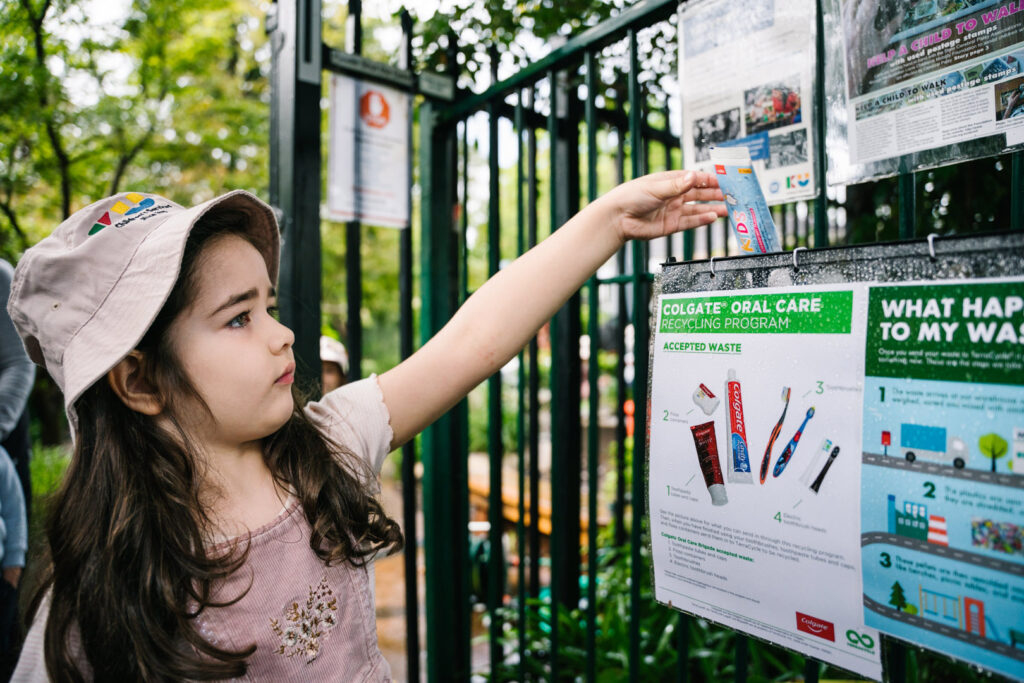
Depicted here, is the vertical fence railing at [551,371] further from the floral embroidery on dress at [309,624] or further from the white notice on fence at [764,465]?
the floral embroidery on dress at [309,624]

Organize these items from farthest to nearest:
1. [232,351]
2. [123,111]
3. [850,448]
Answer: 1. [123,111]
2. [232,351]
3. [850,448]

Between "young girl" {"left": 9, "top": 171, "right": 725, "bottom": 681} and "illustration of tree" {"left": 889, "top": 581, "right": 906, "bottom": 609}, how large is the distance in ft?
2.33

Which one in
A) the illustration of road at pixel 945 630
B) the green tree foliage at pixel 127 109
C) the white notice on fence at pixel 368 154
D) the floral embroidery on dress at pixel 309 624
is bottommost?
the floral embroidery on dress at pixel 309 624

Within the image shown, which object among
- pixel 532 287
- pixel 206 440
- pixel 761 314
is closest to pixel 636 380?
pixel 532 287

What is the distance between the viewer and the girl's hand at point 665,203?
4.06ft

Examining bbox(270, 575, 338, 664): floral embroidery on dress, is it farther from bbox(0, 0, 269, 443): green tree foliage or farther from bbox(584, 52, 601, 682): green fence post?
Result: bbox(0, 0, 269, 443): green tree foliage

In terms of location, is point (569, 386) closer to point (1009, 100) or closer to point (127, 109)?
point (1009, 100)

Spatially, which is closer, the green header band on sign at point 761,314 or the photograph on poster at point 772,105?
the green header band on sign at point 761,314

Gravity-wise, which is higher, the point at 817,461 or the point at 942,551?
the point at 817,461

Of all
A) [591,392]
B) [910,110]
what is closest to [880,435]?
[910,110]

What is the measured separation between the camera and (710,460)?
1.13 metres

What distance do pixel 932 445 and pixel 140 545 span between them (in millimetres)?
1335

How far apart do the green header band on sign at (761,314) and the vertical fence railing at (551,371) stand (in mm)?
237

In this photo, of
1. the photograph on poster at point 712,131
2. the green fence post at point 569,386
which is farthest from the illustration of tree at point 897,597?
the green fence post at point 569,386
